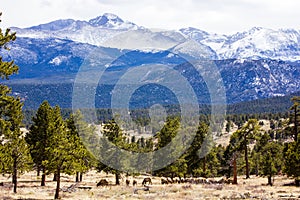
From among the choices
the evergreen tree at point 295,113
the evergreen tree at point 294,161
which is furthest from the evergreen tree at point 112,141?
the evergreen tree at point 295,113

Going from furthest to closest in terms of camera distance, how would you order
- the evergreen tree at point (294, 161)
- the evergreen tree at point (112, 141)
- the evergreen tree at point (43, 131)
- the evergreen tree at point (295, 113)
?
1. the evergreen tree at point (112, 141)
2. the evergreen tree at point (43, 131)
3. the evergreen tree at point (295, 113)
4. the evergreen tree at point (294, 161)

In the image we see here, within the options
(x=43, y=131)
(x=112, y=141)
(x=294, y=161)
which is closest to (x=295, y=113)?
(x=294, y=161)

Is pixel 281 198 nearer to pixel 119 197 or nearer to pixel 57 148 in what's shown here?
pixel 119 197

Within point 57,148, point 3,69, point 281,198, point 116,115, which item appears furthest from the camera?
point 116,115

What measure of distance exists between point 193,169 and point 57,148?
43.3 metres

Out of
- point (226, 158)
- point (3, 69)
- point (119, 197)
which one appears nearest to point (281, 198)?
point (119, 197)

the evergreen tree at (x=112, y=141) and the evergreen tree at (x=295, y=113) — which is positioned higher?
the evergreen tree at (x=295, y=113)

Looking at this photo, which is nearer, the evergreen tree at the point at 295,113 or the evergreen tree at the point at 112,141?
the evergreen tree at the point at 295,113

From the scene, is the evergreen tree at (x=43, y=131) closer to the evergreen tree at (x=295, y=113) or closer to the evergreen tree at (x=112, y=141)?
the evergreen tree at (x=112, y=141)

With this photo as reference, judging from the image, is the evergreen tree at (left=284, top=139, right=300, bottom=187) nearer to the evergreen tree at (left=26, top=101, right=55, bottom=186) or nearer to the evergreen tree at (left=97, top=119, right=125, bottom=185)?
the evergreen tree at (left=97, top=119, right=125, bottom=185)

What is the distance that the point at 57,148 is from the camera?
47250 millimetres

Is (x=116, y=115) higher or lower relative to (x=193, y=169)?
higher

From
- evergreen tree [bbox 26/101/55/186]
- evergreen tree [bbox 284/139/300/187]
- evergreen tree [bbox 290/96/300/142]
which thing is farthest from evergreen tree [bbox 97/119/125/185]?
evergreen tree [bbox 290/96/300/142]

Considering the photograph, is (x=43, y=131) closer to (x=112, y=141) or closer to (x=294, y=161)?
(x=112, y=141)
